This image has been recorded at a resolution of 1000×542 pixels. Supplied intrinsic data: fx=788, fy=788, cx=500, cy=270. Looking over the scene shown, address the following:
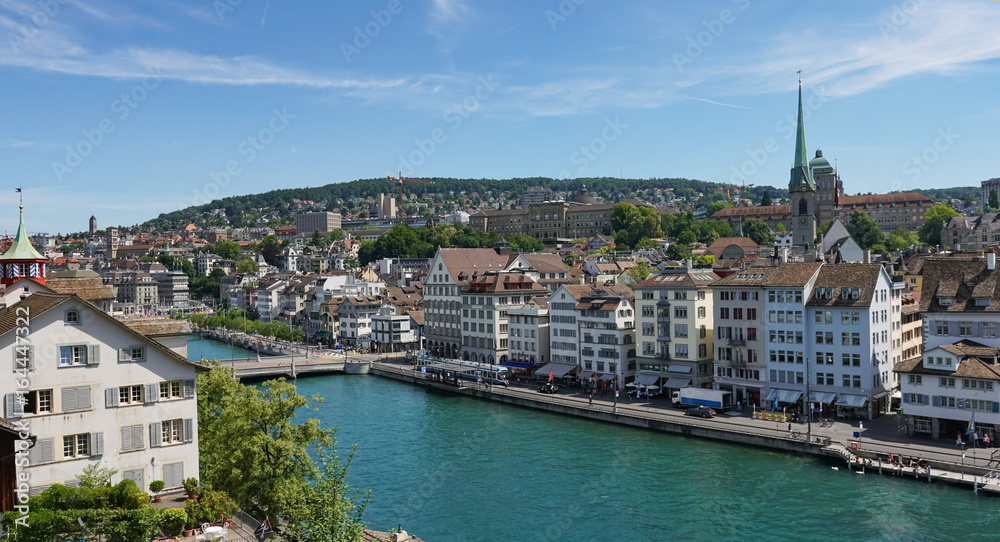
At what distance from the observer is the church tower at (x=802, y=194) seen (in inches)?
4596

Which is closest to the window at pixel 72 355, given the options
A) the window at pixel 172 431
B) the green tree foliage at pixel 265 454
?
the window at pixel 172 431

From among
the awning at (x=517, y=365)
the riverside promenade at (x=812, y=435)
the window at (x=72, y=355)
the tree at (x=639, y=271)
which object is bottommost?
the riverside promenade at (x=812, y=435)

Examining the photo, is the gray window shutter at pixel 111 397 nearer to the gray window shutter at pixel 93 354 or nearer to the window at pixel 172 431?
the gray window shutter at pixel 93 354

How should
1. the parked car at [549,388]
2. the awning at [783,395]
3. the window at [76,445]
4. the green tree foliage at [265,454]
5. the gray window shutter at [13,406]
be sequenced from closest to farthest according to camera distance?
the gray window shutter at [13,406] → the window at [76,445] → the green tree foliage at [265,454] → the awning at [783,395] → the parked car at [549,388]

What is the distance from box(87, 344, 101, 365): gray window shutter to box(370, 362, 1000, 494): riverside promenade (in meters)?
37.7

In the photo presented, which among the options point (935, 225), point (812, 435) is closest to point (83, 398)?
point (812, 435)

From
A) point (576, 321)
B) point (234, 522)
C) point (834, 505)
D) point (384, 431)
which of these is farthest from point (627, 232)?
point (234, 522)

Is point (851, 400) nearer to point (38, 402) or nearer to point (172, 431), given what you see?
point (172, 431)

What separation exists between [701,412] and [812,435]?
880 cm

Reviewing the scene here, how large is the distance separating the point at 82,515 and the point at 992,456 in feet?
136

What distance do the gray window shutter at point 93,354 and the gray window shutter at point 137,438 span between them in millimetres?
2412

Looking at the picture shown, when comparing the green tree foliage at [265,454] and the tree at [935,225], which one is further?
the tree at [935,225]

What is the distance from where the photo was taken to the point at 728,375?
196ft

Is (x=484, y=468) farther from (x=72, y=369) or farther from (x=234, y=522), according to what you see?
(x=72, y=369)
